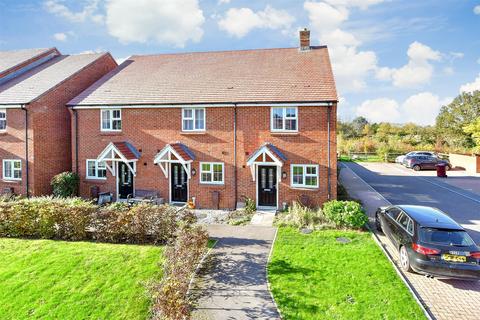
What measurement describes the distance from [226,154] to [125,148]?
592 cm

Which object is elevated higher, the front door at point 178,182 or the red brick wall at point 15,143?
the red brick wall at point 15,143

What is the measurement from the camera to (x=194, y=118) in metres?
17.1

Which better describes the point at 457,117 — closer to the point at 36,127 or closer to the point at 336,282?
the point at 336,282

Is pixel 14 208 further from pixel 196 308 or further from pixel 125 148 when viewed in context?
pixel 196 308

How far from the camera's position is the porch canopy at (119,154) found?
17.0m

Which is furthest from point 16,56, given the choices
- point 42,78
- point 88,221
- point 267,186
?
point 267,186

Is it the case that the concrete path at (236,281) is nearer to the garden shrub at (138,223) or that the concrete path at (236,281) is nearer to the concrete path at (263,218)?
the concrete path at (263,218)

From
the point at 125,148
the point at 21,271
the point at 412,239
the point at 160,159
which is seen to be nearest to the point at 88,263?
Answer: the point at 21,271

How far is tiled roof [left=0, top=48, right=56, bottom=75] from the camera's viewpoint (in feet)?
73.0

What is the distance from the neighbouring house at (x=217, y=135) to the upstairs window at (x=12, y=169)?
323 centimetres

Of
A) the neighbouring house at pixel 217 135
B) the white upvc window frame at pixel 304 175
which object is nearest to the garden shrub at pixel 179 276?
the neighbouring house at pixel 217 135

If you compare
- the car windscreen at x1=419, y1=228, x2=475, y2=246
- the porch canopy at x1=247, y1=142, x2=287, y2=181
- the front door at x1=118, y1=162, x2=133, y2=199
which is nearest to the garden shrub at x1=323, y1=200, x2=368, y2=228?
the porch canopy at x1=247, y1=142, x2=287, y2=181

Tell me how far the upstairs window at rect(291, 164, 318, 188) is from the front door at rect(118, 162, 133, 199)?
958 cm

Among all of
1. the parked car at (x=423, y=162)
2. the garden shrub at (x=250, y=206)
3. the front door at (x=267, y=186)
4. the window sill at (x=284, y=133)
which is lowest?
the garden shrub at (x=250, y=206)
